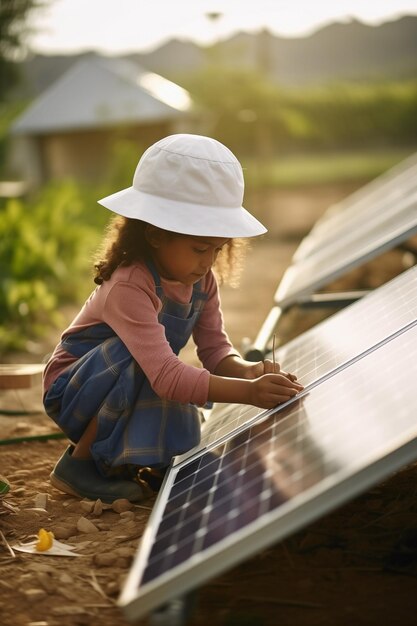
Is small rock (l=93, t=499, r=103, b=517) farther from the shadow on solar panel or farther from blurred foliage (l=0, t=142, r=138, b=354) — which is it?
blurred foliage (l=0, t=142, r=138, b=354)

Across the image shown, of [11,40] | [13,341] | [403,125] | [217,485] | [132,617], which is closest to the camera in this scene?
[132,617]

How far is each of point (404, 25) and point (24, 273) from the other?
159ft

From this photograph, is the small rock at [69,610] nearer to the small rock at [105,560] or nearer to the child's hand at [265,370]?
the small rock at [105,560]

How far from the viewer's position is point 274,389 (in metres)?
2.74

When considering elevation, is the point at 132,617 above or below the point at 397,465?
below

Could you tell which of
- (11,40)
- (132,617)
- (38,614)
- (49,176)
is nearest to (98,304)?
(38,614)

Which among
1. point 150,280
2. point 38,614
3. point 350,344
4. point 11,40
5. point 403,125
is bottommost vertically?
point 403,125

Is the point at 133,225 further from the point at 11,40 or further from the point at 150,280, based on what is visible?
the point at 11,40

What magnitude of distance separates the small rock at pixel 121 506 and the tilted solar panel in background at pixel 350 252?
5.03 ft

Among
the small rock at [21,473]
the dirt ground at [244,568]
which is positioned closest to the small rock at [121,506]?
the dirt ground at [244,568]

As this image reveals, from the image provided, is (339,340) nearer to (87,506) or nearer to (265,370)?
(265,370)

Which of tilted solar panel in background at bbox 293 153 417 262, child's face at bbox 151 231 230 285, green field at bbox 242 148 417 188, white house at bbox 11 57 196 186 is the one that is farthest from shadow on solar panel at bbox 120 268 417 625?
green field at bbox 242 148 417 188

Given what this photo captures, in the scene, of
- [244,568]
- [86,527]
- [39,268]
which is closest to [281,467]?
[244,568]

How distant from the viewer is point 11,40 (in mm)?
28234
